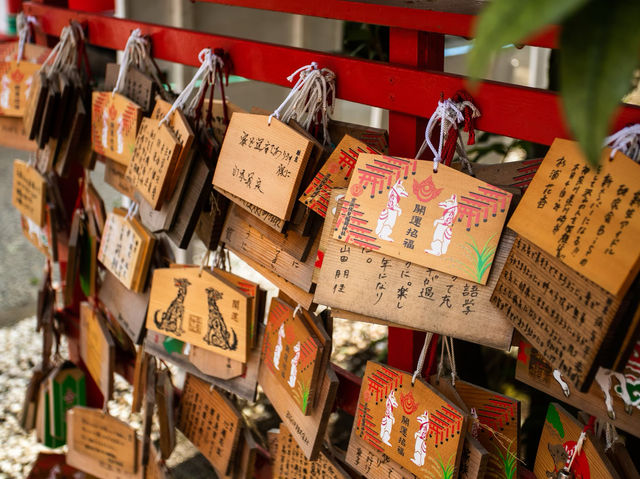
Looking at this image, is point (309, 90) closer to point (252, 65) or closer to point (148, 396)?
point (252, 65)

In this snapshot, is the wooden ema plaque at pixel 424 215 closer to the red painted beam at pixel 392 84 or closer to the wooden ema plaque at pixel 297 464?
the red painted beam at pixel 392 84

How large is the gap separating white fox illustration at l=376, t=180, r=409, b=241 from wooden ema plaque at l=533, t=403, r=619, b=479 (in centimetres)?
36

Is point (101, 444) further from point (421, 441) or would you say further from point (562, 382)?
point (562, 382)

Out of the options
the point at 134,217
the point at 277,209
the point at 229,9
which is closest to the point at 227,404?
the point at 134,217

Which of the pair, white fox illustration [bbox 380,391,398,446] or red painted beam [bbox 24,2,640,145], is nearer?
red painted beam [bbox 24,2,640,145]

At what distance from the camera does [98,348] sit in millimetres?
1857

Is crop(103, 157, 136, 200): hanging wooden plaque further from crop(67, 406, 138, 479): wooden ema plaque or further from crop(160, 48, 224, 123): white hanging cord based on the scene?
crop(67, 406, 138, 479): wooden ema plaque

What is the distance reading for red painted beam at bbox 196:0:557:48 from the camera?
907mm

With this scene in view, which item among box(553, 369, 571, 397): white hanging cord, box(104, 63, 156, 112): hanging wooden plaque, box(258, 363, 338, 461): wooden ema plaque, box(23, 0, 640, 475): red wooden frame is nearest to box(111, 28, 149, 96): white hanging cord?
box(104, 63, 156, 112): hanging wooden plaque

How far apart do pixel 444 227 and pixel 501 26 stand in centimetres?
57

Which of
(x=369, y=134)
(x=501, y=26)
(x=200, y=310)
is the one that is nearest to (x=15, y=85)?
(x=200, y=310)

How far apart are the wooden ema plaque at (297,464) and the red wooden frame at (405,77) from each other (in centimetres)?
15

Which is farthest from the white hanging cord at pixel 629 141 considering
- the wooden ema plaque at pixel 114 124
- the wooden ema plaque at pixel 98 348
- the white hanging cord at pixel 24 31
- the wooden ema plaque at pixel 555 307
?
the white hanging cord at pixel 24 31

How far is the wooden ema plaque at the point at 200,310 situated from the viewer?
4.37 feet
